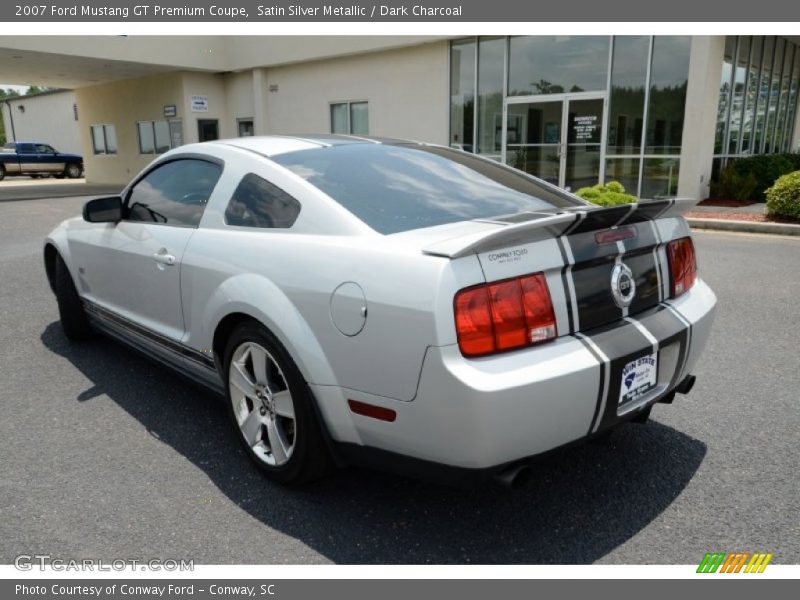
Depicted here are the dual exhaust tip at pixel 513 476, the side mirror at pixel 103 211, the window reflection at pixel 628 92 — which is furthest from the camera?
the window reflection at pixel 628 92

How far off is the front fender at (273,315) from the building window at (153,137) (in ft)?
75.8

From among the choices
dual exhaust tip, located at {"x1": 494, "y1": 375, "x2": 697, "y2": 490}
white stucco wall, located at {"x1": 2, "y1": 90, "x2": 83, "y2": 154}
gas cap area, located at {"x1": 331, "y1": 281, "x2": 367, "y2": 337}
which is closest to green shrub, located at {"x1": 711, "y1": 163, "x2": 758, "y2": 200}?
dual exhaust tip, located at {"x1": 494, "y1": 375, "x2": 697, "y2": 490}

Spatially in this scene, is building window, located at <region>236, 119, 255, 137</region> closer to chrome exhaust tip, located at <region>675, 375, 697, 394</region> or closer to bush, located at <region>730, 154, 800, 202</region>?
bush, located at <region>730, 154, 800, 202</region>

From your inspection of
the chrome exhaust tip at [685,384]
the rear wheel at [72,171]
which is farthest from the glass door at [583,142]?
the rear wheel at [72,171]

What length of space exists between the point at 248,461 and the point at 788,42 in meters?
20.9

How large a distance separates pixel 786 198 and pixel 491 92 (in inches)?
308

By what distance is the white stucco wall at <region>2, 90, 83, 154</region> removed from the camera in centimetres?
4073

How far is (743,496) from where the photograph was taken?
2.79m

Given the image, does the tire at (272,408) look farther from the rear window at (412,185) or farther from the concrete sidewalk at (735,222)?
the concrete sidewalk at (735,222)

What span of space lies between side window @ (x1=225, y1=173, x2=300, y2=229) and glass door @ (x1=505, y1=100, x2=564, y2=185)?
1287 cm

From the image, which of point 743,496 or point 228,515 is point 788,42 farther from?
point 228,515

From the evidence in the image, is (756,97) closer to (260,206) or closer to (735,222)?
(735,222)

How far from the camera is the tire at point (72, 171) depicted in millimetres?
32531

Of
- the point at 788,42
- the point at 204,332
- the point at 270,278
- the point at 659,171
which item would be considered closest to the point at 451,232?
the point at 270,278
